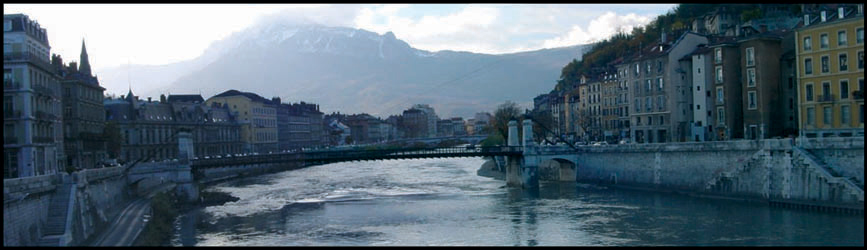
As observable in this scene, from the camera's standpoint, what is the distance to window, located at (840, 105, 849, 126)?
4808cm

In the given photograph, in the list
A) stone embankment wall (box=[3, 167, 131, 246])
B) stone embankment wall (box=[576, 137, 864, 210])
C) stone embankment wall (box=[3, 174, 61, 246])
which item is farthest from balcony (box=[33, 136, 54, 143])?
stone embankment wall (box=[576, 137, 864, 210])

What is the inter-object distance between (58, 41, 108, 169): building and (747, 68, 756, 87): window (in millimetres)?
46535

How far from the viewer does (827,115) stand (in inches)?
1939

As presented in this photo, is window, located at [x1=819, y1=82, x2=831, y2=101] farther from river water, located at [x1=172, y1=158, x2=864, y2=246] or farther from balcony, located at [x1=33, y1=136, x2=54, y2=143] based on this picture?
balcony, located at [x1=33, y1=136, x2=54, y2=143]

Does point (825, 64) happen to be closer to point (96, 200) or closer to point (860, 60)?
point (860, 60)

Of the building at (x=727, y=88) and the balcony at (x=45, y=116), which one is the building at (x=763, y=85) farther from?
the balcony at (x=45, y=116)

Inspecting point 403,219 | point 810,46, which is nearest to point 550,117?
point 810,46

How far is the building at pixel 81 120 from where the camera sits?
2232 inches

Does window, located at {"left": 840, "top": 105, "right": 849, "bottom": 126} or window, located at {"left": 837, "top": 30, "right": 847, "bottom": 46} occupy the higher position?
window, located at {"left": 837, "top": 30, "right": 847, "bottom": 46}

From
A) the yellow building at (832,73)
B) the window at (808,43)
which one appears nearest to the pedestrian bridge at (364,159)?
the yellow building at (832,73)

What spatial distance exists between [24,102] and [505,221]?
85.9 ft

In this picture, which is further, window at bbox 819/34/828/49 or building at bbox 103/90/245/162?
building at bbox 103/90/245/162

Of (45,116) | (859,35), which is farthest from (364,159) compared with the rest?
(859,35)

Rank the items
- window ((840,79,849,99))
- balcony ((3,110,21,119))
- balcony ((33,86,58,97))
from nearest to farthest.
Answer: balcony ((3,110,21,119)) → balcony ((33,86,58,97)) → window ((840,79,849,99))
